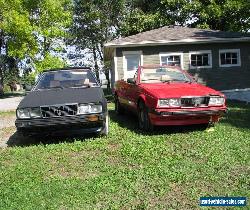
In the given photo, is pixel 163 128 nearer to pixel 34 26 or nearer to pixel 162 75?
pixel 162 75

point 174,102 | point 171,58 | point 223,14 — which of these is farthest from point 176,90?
point 223,14

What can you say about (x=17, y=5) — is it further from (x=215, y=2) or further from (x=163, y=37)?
(x=215, y=2)

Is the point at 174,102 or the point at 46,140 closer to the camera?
the point at 174,102

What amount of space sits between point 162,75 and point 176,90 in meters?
1.29

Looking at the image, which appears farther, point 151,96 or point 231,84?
point 231,84

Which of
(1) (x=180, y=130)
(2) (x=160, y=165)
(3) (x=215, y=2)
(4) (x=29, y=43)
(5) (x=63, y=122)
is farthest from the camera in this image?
(3) (x=215, y=2)

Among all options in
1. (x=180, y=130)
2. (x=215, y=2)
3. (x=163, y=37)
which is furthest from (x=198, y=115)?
(x=215, y=2)

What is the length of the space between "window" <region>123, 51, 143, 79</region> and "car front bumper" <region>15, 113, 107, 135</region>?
1251 centimetres

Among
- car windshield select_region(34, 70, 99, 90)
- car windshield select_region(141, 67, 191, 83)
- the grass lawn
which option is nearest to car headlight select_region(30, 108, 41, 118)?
the grass lawn

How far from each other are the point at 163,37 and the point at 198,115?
13.2m

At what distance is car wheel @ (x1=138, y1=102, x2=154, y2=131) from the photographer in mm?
8614

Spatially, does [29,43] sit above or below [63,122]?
above

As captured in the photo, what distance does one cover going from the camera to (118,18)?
132ft

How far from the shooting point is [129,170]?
598cm
